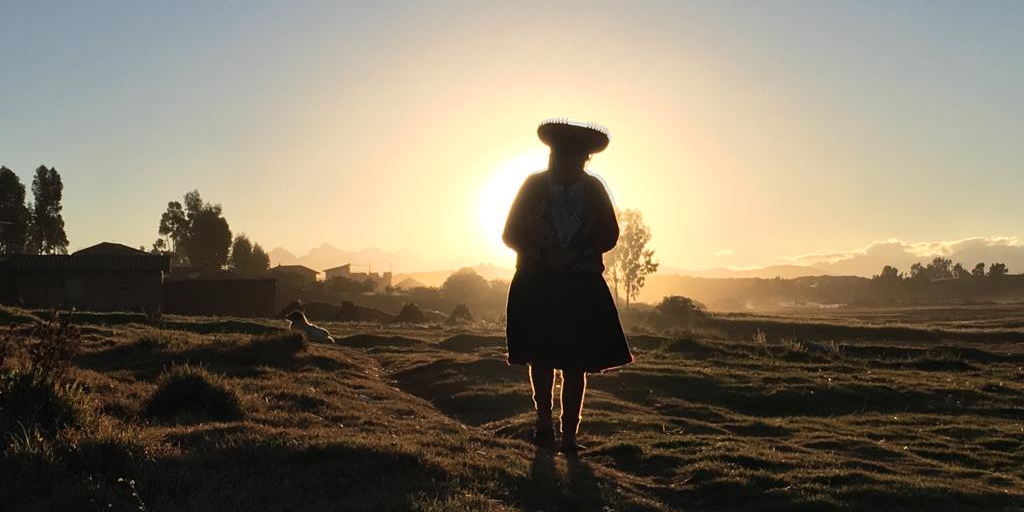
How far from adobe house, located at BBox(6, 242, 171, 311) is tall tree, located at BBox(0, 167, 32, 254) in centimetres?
5318

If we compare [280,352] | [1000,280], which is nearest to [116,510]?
[280,352]

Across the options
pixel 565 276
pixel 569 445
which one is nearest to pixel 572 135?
pixel 565 276

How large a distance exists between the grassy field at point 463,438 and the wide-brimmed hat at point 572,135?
9.88ft

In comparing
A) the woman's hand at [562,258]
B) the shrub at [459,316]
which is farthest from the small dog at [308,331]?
the shrub at [459,316]

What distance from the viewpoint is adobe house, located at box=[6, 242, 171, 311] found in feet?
171

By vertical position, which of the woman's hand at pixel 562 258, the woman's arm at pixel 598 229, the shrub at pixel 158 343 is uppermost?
the woman's arm at pixel 598 229

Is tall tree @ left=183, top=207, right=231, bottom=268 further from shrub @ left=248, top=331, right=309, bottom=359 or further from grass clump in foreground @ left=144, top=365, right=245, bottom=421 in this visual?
grass clump in foreground @ left=144, top=365, right=245, bottom=421

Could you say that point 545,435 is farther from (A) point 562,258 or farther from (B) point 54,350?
(B) point 54,350

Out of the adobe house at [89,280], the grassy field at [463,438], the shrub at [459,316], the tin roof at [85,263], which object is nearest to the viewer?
the grassy field at [463,438]

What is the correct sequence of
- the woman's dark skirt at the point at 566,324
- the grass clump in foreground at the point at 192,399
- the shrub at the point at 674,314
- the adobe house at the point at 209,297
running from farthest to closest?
the shrub at the point at 674,314
the adobe house at the point at 209,297
the grass clump in foreground at the point at 192,399
the woman's dark skirt at the point at 566,324

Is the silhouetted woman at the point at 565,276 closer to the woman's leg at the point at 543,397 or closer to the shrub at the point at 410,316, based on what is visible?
the woman's leg at the point at 543,397

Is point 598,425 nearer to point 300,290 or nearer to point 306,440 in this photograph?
point 306,440

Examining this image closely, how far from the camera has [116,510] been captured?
4152 mm

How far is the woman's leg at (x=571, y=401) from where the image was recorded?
7410 mm
